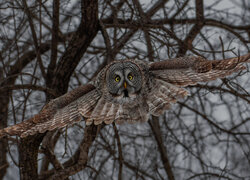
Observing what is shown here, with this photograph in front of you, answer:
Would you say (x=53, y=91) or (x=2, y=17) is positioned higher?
(x=2, y=17)

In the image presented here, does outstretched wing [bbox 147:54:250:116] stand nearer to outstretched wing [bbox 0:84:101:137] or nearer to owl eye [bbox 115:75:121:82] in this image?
owl eye [bbox 115:75:121:82]

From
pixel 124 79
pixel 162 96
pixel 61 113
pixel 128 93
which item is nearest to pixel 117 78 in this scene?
pixel 124 79

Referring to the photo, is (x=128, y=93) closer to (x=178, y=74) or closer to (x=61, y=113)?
(x=178, y=74)

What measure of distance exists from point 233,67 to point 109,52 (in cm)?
145

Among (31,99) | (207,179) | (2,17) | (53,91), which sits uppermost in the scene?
(2,17)

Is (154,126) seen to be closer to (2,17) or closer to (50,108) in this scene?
(50,108)

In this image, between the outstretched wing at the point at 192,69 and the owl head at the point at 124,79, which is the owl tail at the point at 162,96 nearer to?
the outstretched wing at the point at 192,69

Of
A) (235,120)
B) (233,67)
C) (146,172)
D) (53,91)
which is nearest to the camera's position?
(233,67)

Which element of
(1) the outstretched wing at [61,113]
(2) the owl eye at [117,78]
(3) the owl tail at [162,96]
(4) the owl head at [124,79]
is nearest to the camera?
(1) the outstretched wing at [61,113]

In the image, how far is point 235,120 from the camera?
19.8ft

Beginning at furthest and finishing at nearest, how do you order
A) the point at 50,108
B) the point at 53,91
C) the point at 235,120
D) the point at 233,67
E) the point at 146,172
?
1. the point at 235,120
2. the point at 146,172
3. the point at 53,91
4. the point at 50,108
5. the point at 233,67

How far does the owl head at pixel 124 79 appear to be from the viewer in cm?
462

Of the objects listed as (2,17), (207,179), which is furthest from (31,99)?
(207,179)

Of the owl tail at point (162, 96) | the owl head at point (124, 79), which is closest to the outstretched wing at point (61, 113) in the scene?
the owl head at point (124, 79)
